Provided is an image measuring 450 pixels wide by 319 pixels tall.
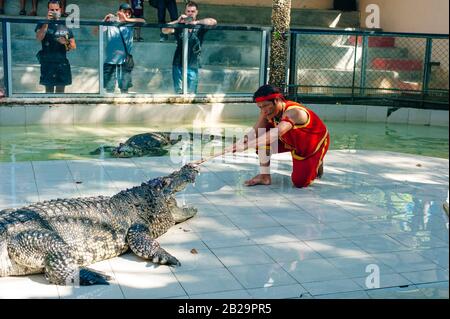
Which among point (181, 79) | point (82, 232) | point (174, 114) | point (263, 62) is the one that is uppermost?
point (263, 62)

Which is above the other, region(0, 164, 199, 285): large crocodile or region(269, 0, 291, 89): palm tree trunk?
region(269, 0, 291, 89): palm tree trunk

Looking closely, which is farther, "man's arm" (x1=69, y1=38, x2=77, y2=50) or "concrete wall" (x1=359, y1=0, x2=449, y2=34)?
"concrete wall" (x1=359, y1=0, x2=449, y2=34)

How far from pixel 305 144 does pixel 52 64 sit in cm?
521

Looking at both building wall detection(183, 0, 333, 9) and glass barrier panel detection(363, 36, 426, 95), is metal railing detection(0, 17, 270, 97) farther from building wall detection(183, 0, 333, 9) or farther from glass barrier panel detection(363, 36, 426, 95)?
building wall detection(183, 0, 333, 9)

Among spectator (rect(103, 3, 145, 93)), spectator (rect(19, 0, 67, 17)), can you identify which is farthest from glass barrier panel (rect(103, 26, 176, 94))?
spectator (rect(19, 0, 67, 17))

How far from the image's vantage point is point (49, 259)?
4410 millimetres

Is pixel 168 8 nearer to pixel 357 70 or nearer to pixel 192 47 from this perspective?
pixel 192 47

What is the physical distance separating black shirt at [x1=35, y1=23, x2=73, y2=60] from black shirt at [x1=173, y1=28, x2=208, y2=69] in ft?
5.84

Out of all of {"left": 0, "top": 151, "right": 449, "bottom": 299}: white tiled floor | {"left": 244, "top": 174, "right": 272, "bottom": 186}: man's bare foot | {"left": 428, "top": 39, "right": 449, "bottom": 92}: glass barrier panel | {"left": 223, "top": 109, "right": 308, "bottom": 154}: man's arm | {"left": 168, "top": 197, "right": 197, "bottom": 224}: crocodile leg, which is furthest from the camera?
{"left": 428, "top": 39, "right": 449, "bottom": 92}: glass barrier panel

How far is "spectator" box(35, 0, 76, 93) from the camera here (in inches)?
396

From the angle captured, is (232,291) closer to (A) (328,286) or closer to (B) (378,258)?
(A) (328,286)

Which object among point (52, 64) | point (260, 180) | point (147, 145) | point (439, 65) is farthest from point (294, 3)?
point (260, 180)

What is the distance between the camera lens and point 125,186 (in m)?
6.63
